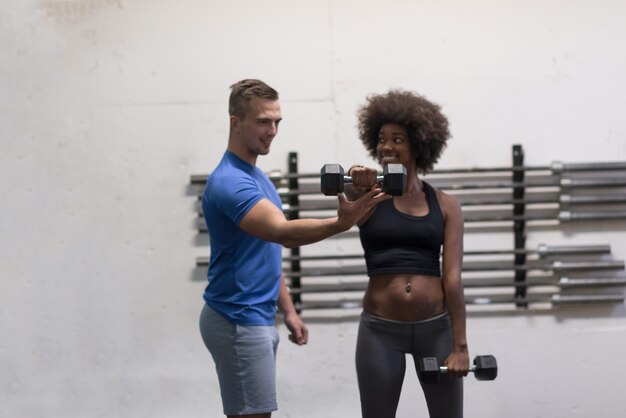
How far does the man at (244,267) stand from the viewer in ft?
8.31

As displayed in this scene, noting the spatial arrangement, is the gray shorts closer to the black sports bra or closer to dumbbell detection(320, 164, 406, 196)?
the black sports bra

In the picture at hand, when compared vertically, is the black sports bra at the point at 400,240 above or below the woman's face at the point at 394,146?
below

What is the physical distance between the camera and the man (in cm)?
253

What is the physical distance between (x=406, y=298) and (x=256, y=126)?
0.70 metres

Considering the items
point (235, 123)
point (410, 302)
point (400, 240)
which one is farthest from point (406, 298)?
point (235, 123)

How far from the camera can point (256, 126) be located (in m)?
2.65

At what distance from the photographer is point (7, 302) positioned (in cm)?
407

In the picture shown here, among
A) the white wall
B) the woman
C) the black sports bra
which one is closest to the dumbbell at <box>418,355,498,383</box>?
the woman

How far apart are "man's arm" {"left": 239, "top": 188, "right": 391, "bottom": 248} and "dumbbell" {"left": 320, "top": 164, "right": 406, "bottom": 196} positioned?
0.10 feet

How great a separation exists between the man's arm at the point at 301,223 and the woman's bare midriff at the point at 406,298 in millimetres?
466

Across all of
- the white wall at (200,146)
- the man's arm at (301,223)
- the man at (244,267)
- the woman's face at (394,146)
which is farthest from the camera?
the white wall at (200,146)

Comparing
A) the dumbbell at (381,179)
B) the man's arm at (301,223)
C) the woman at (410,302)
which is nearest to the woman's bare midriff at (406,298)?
the woman at (410,302)

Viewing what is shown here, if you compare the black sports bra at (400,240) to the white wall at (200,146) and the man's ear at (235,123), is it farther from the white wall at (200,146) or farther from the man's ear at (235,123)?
the white wall at (200,146)

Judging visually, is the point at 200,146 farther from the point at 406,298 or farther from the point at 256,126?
the point at 406,298
